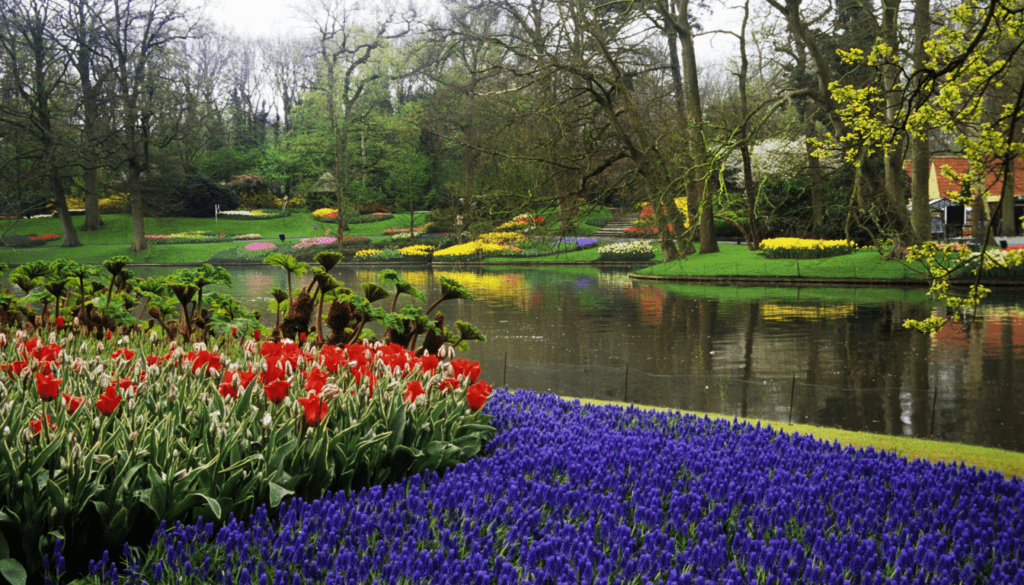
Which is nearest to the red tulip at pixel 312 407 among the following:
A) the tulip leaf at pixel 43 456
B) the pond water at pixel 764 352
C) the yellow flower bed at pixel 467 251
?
the tulip leaf at pixel 43 456

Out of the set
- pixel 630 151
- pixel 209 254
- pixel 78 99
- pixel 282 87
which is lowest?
pixel 209 254

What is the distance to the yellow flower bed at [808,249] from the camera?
25.3m

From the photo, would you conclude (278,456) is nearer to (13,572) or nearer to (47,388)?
(13,572)

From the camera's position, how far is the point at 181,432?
3.53m

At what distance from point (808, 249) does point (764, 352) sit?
1519cm

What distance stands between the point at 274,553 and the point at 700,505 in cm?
177

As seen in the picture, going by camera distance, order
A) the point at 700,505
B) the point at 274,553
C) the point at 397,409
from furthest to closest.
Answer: the point at 397,409 < the point at 700,505 < the point at 274,553

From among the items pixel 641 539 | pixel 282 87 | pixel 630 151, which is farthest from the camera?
pixel 282 87

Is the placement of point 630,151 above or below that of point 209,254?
above

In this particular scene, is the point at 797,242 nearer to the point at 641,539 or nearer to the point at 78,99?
the point at 641,539

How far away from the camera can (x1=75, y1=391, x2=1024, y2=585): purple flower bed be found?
2.61 meters

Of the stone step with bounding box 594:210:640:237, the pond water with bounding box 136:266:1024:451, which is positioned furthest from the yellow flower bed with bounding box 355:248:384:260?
the pond water with bounding box 136:266:1024:451

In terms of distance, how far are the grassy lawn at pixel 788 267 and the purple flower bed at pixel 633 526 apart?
19756mm

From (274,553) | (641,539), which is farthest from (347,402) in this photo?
(641,539)
